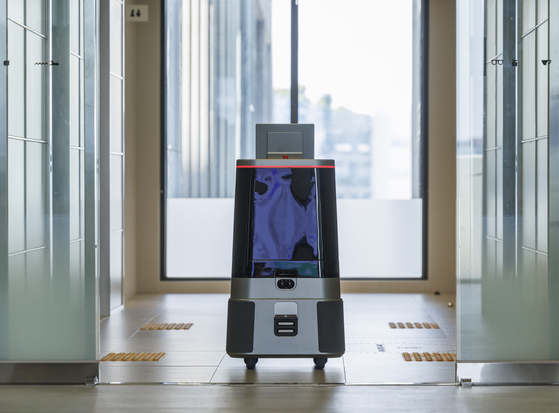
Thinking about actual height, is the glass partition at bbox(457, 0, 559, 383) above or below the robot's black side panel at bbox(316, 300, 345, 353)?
above

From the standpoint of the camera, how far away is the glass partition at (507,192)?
296cm

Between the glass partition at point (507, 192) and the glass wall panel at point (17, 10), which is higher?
the glass wall panel at point (17, 10)

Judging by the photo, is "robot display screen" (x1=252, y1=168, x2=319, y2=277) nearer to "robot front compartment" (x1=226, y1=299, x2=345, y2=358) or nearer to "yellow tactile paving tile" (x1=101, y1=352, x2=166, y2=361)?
"robot front compartment" (x1=226, y1=299, x2=345, y2=358)

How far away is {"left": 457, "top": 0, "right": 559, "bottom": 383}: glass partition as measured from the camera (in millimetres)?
2965

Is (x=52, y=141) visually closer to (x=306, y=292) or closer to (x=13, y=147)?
(x=13, y=147)

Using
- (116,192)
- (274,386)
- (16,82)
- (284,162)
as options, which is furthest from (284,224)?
(116,192)

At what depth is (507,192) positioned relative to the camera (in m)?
2.98

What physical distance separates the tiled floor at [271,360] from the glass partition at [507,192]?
346 millimetres

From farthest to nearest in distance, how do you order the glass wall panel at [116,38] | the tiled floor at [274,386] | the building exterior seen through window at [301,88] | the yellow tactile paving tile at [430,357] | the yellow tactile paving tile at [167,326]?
1. the building exterior seen through window at [301,88]
2. the glass wall panel at [116,38]
3. the yellow tactile paving tile at [167,326]
4. the yellow tactile paving tile at [430,357]
5. the tiled floor at [274,386]

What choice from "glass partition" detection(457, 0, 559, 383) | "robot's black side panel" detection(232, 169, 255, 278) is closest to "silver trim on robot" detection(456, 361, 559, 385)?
"glass partition" detection(457, 0, 559, 383)

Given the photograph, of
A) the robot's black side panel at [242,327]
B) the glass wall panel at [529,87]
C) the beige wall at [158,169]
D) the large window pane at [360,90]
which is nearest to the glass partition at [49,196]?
the robot's black side panel at [242,327]

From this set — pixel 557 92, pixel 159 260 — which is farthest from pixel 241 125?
pixel 557 92

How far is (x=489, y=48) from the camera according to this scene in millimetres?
2971

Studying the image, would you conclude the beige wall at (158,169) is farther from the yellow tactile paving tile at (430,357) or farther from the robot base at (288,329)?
the robot base at (288,329)
